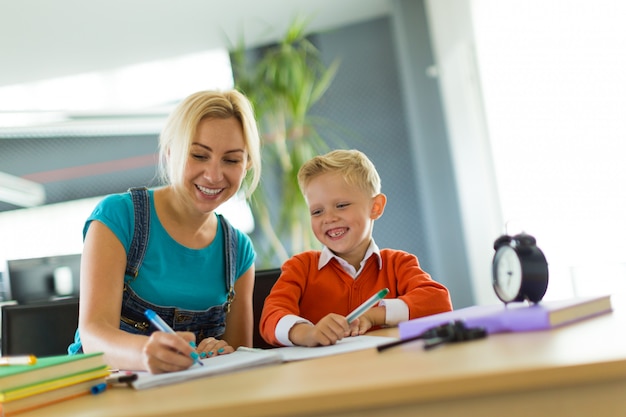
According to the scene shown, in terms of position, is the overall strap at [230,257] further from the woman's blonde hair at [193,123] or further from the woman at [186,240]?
the woman's blonde hair at [193,123]

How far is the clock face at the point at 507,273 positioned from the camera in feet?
3.47

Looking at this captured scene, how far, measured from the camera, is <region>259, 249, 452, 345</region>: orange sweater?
145 centimetres

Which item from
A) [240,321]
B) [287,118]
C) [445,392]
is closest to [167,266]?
[240,321]

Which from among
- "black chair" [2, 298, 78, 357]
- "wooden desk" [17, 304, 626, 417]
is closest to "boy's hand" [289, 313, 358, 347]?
"wooden desk" [17, 304, 626, 417]

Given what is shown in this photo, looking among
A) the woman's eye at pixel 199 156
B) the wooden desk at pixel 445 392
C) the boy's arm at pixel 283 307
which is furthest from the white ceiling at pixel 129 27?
the wooden desk at pixel 445 392

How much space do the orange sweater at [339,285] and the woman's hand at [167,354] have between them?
1.54ft

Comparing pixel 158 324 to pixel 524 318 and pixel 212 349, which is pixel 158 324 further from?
pixel 524 318

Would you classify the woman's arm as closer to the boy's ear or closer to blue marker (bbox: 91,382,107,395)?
the boy's ear

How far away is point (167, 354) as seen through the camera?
0.94 metres

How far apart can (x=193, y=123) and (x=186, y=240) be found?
0.27m

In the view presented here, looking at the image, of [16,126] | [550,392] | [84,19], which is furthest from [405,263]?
[16,126]

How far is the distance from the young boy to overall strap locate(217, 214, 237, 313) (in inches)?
4.8

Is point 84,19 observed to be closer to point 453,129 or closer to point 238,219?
point 238,219

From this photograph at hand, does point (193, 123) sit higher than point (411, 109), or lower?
lower
